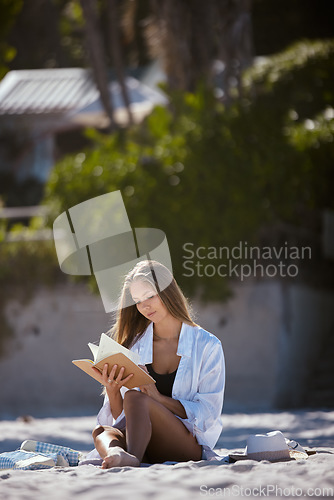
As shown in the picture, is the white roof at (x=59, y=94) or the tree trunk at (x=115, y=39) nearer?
the tree trunk at (x=115, y=39)

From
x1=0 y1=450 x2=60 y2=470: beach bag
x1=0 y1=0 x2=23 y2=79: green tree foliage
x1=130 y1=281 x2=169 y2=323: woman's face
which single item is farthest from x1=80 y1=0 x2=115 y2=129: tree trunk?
x1=0 y1=450 x2=60 y2=470: beach bag

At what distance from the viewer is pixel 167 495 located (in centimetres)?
300

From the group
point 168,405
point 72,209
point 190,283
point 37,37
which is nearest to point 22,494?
point 168,405

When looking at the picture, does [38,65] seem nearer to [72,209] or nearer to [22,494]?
[72,209]

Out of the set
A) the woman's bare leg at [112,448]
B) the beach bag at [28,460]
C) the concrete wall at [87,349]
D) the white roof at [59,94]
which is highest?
the woman's bare leg at [112,448]

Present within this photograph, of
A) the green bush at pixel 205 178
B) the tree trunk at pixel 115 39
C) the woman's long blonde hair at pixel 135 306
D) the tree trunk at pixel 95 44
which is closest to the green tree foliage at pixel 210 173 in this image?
the green bush at pixel 205 178

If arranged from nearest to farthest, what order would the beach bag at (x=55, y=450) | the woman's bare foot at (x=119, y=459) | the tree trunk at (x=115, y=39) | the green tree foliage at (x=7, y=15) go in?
1. the woman's bare foot at (x=119, y=459)
2. the beach bag at (x=55, y=450)
3. the green tree foliage at (x=7, y=15)
4. the tree trunk at (x=115, y=39)

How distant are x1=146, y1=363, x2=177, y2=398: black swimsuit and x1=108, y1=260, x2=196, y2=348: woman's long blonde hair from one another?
231 millimetres

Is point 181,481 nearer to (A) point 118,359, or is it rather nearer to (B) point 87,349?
(A) point 118,359

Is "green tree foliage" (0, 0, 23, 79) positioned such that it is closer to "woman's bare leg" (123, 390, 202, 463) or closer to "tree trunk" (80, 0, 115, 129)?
"tree trunk" (80, 0, 115, 129)

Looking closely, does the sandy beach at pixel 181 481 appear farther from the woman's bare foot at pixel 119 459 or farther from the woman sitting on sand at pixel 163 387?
the woman sitting on sand at pixel 163 387

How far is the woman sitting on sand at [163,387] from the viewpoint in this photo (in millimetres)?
3941

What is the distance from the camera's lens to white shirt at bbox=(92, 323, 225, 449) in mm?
4098

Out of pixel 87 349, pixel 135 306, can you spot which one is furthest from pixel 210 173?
pixel 135 306
